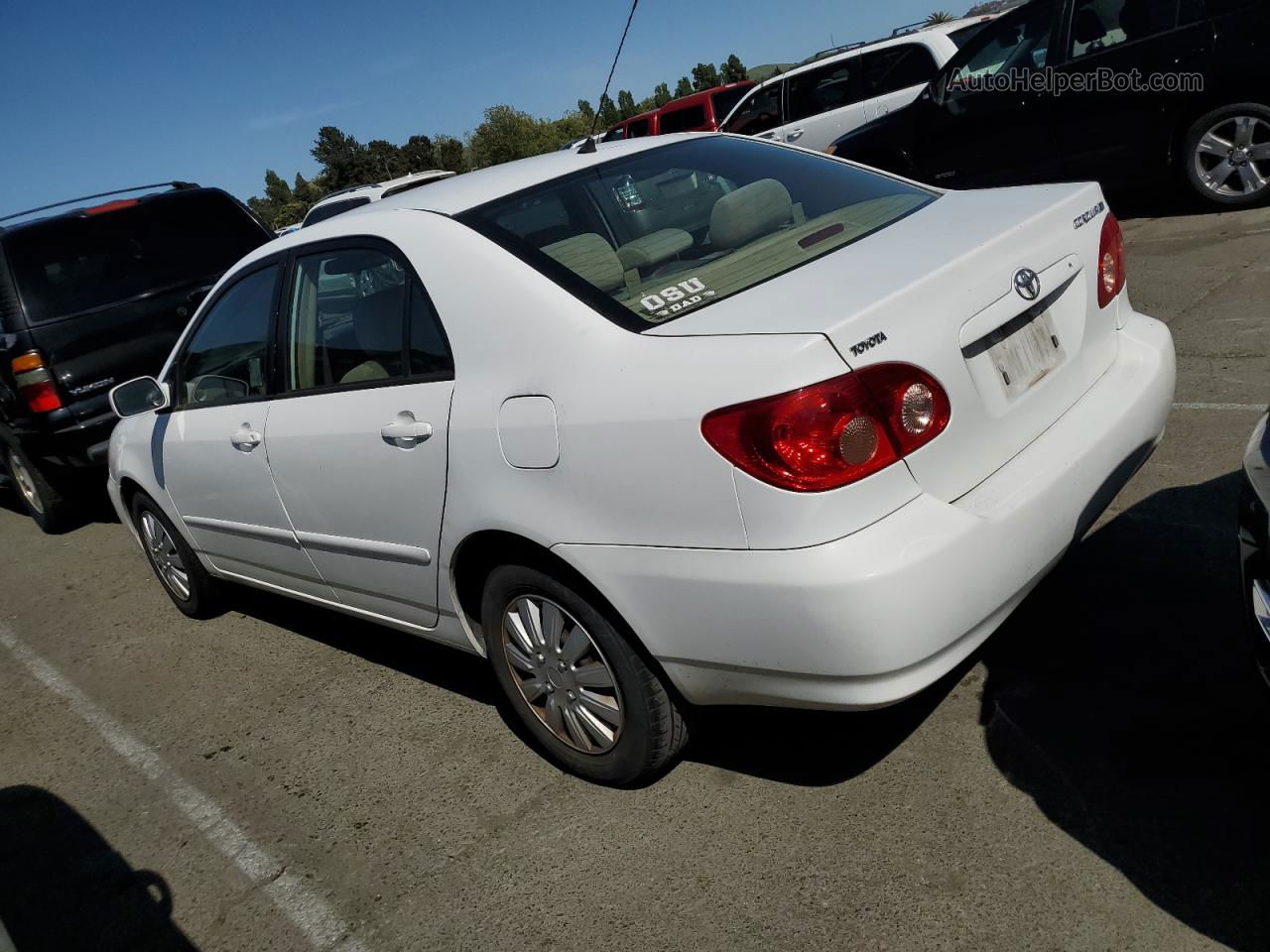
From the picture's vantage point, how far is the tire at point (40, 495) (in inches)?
283

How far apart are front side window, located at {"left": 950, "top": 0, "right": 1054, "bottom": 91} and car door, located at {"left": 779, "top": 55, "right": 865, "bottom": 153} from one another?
240cm

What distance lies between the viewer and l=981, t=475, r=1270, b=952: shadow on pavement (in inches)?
89.4

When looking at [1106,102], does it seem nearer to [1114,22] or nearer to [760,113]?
[1114,22]

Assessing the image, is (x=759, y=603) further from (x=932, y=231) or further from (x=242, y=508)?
(x=242, y=508)

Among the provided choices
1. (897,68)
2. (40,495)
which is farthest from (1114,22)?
(40,495)

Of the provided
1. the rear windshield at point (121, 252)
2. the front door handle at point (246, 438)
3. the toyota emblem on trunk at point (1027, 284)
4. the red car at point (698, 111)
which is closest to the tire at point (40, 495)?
the rear windshield at point (121, 252)

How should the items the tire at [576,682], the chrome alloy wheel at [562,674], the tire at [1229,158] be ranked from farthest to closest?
the tire at [1229,158] < the chrome alloy wheel at [562,674] < the tire at [576,682]

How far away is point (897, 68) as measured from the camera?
35.1 feet

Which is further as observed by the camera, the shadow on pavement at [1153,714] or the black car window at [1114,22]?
the black car window at [1114,22]

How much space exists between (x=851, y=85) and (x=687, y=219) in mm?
8923

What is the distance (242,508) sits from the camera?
13.4 feet

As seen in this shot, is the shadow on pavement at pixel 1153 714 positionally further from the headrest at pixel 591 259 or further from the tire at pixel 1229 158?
the tire at pixel 1229 158

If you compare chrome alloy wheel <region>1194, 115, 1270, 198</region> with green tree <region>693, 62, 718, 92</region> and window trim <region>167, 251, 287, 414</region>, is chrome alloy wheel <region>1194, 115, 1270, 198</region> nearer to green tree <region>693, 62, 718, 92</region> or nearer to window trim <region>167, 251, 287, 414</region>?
window trim <region>167, 251, 287, 414</region>

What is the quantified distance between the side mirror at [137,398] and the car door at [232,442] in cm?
7
